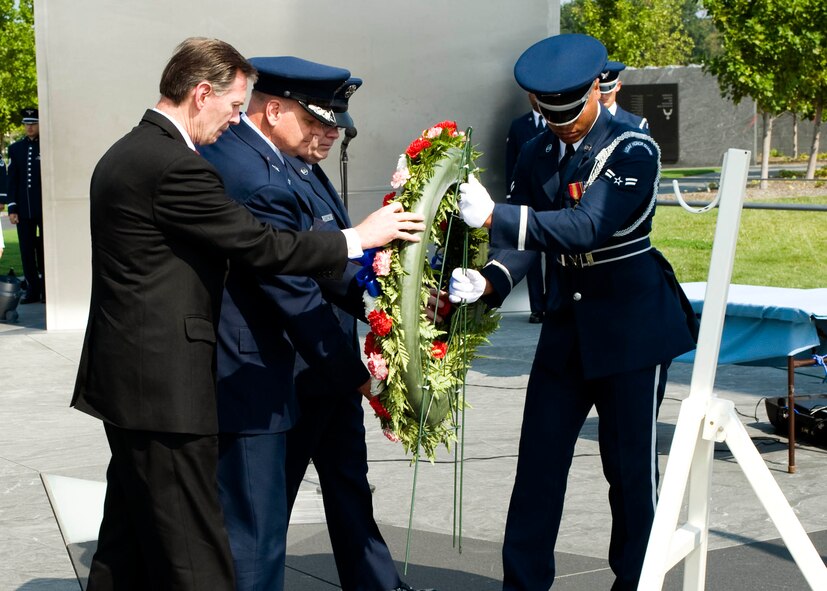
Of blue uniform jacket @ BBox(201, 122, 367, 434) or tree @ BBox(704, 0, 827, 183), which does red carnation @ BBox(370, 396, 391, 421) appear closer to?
blue uniform jacket @ BBox(201, 122, 367, 434)

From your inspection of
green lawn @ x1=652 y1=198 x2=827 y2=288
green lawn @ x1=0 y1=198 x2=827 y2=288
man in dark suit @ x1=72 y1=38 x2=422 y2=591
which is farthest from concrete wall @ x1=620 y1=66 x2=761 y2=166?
man in dark suit @ x1=72 y1=38 x2=422 y2=591

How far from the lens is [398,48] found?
1102cm

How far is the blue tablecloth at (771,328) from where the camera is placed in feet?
19.6

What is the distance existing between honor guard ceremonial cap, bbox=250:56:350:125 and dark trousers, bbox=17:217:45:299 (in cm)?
1017

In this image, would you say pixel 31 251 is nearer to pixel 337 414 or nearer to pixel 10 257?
pixel 10 257

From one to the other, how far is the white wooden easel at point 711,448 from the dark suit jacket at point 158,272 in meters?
1.18

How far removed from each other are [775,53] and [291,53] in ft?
69.4

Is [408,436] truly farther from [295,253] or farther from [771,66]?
[771,66]

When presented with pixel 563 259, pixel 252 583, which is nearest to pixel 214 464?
pixel 252 583

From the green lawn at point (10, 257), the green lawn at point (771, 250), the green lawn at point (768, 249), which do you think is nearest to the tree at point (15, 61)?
the green lawn at point (10, 257)

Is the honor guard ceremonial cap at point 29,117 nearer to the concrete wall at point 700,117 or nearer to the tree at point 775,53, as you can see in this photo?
the tree at point 775,53

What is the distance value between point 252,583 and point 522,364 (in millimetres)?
5681

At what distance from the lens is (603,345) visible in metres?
3.73

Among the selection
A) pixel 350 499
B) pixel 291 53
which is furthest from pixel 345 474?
pixel 291 53
